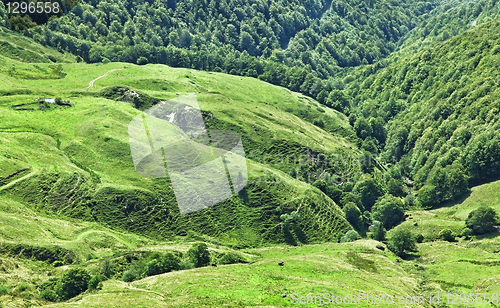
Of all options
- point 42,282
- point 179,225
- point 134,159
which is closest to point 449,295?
point 179,225

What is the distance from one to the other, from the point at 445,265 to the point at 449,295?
24172 millimetres

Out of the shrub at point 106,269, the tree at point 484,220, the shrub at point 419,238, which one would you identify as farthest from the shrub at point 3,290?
the tree at point 484,220

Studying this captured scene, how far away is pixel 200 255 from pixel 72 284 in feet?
106

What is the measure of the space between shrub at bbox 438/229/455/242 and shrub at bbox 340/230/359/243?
29620 mm

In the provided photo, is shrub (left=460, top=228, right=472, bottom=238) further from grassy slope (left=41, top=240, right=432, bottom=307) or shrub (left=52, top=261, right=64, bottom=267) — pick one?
shrub (left=52, top=261, right=64, bottom=267)

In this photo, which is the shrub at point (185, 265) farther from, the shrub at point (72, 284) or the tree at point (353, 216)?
the tree at point (353, 216)

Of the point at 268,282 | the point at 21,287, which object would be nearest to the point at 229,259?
the point at 268,282

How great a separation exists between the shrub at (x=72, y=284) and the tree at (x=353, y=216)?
108085 mm

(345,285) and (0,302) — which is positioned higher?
(0,302)

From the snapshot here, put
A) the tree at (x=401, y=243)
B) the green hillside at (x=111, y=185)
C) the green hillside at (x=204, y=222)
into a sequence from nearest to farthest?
the green hillside at (x=204, y=222), the green hillside at (x=111, y=185), the tree at (x=401, y=243)

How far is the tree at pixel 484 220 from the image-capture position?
469ft

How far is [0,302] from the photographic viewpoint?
2648 inches

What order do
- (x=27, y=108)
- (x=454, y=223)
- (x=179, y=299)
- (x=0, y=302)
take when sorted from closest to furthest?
(x=0, y=302), (x=179, y=299), (x=454, y=223), (x=27, y=108)

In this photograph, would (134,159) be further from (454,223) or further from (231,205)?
(454,223)
